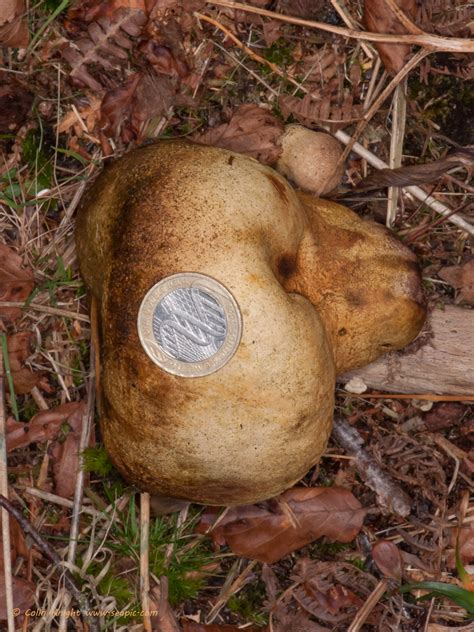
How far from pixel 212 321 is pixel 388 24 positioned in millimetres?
1824

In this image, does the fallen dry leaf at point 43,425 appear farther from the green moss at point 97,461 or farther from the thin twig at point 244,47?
the thin twig at point 244,47

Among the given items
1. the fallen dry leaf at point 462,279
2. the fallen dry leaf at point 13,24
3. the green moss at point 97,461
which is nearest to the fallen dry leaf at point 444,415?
the fallen dry leaf at point 462,279

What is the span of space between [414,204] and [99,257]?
166 centimetres

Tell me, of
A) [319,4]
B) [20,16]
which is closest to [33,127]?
[20,16]

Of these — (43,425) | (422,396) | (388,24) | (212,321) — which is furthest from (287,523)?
(388,24)

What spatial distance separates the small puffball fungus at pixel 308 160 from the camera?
3363mm

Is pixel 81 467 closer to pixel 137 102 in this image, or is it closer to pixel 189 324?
pixel 189 324

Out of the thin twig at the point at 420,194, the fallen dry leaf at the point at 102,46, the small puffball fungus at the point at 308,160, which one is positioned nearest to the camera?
the small puffball fungus at the point at 308,160

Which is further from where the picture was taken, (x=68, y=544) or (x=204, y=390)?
(x=68, y=544)

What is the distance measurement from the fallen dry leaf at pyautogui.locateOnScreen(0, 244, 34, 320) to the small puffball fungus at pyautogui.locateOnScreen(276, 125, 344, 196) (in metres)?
1.39

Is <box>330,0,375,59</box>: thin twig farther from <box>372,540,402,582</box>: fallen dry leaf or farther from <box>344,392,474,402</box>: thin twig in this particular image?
<box>372,540,402,582</box>: fallen dry leaf

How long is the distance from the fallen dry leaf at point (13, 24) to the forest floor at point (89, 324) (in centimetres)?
1

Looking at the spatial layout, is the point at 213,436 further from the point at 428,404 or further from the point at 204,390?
the point at 428,404

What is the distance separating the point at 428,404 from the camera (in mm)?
3688
